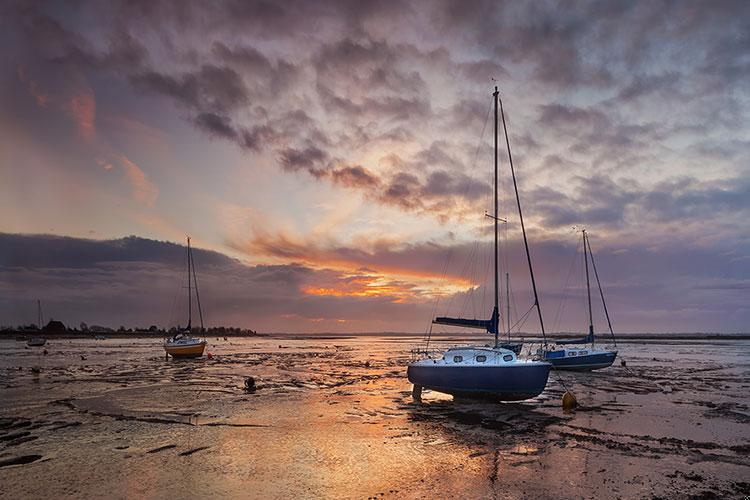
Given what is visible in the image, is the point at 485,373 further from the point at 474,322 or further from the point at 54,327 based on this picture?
the point at 54,327

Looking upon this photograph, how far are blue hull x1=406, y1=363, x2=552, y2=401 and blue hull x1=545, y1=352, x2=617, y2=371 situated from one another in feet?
65.3

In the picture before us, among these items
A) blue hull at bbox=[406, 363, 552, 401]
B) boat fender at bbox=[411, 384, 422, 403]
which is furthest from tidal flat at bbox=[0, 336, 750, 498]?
blue hull at bbox=[406, 363, 552, 401]

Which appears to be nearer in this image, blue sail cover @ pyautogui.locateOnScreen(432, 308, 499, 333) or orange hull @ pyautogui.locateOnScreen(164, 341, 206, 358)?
blue sail cover @ pyautogui.locateOnScreen(432, 308, 499, 333)

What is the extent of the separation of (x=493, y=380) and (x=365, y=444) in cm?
857

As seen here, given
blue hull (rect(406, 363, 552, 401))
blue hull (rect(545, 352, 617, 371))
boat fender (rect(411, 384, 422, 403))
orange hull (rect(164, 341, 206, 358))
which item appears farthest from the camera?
orange hull (rect(164, 341, 206, 358))

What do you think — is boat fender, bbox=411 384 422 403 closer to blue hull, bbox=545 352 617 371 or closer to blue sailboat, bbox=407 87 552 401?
blue sailboat, bbox=407 87 552 401

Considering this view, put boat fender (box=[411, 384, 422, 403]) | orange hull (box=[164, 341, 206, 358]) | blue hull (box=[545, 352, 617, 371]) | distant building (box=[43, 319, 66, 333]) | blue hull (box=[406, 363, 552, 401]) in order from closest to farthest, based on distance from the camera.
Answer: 1. blue hull (box=[406, 363, 552, 401])
2. boat fender (box=[411, 384, 422, 403])
3. blue hull (box=[545, 352, 617, 371])
4. orange hull (box=[164, 341, 206, 358])
5. distant building (box=[43, 319, 66, 333])

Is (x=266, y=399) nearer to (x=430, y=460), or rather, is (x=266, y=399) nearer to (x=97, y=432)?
(x=97, y=432)

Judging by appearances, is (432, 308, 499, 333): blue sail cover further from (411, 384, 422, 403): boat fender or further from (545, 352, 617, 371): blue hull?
(545, 352, 617, 371): blue hull

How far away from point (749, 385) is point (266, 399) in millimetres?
29160

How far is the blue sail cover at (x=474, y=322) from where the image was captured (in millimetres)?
24750

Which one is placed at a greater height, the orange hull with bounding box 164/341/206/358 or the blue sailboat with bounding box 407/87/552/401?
the blue sailboat with bounding box 407/87/552/401

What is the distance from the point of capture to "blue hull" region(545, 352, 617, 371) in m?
39.4

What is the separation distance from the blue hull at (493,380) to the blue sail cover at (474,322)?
11.0 ft
